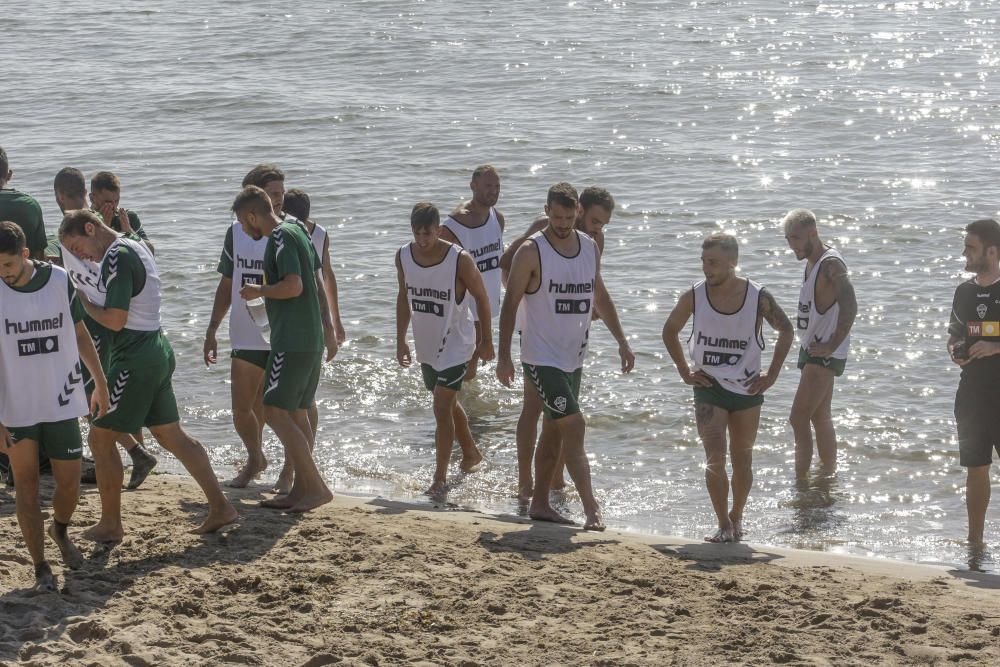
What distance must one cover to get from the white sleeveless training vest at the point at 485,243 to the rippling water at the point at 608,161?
1.31 m

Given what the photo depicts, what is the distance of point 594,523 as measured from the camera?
794 centimetres

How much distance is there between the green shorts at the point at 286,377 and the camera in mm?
7693

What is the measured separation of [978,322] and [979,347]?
5.6 inches

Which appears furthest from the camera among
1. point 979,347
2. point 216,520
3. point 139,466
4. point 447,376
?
point 447,376

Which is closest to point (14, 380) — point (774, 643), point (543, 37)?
point (774, 643)

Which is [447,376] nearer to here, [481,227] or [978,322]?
[481,227]

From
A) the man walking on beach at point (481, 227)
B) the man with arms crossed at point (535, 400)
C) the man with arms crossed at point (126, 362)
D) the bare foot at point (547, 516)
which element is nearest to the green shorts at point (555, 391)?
the man with arms crossed at point (535, 400)

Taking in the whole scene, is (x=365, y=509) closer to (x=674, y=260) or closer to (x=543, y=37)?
(x=674, y=260)

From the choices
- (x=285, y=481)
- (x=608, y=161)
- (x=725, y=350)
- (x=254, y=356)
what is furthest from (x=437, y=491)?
(x=608, y=161)

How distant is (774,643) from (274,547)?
8.66 feet

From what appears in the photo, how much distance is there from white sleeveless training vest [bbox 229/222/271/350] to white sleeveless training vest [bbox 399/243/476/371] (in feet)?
3.07

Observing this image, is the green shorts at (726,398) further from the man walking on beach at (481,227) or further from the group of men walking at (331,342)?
the man walking on beach at (481,227)

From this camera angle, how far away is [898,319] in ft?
43.2

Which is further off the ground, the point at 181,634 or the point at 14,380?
the point at 14,380
